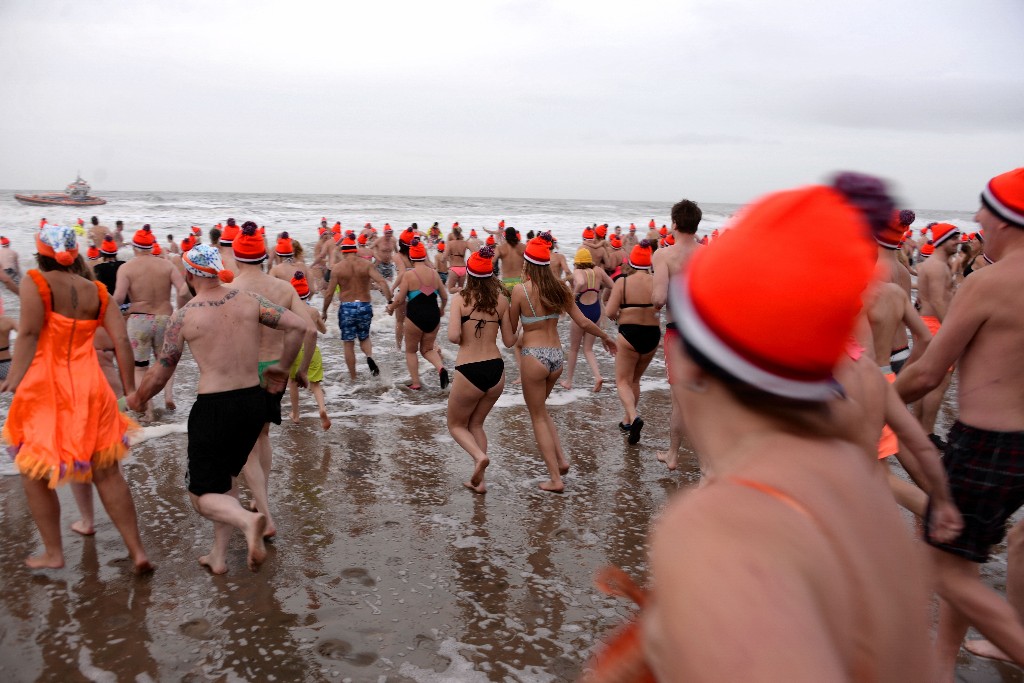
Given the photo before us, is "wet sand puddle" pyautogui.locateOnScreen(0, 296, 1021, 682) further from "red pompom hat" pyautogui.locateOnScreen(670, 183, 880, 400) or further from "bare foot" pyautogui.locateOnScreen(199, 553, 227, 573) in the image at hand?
"red pompom hat" pyautogui.locateOnScreen(670, 183, 880, 400)

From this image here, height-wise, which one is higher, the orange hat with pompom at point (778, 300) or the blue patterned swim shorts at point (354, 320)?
the orange hat with pompom at point (778, 300)

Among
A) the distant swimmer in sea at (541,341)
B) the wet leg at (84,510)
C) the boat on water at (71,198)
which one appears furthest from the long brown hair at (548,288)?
the boat on water at (71,198)

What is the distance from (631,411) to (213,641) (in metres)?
4.52

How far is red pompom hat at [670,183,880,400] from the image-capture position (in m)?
0.92

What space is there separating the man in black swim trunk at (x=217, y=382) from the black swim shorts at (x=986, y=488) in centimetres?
365

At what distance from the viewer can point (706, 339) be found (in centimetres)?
97

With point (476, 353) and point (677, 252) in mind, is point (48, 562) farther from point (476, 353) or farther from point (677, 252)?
point (677, 252)

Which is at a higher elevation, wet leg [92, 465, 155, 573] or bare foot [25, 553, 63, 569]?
wet leg [92, 465, 155, 573]

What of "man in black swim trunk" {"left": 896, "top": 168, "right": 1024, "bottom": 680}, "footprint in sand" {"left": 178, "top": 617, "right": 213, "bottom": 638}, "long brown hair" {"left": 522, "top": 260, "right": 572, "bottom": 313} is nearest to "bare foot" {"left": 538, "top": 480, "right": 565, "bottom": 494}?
"long brown hair" {"left": 522, "top": 260, "right": 572, "bottom": 313}

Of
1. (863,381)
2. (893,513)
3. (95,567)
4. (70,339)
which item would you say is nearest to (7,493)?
(95,567)

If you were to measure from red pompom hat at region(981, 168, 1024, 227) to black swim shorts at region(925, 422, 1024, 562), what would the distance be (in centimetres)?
88

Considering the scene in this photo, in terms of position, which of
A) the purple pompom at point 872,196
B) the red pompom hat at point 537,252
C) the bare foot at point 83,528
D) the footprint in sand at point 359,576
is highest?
the purple pompom at point 872,196

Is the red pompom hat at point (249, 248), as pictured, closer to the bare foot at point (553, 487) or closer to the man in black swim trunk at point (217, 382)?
the man in black swim trunk at point (217, 382)

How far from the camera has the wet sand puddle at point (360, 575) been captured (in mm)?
3691
